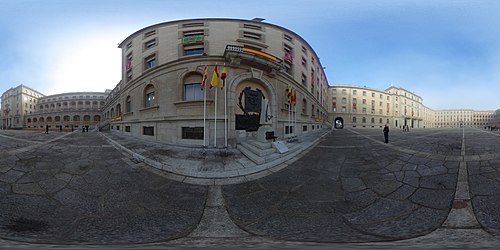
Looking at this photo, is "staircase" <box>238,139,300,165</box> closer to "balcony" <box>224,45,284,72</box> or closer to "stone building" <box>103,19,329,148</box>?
"stone building" <box>103,19,329,148</box>

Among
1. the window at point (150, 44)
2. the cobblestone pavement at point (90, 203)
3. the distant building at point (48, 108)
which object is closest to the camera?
the cobblestone pavement at point (90, 203)

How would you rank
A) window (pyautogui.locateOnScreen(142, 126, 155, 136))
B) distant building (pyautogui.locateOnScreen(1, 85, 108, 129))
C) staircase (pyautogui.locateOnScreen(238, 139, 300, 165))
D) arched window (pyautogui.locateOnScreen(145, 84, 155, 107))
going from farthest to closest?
distant building (pyautogui.locateOnScreen(1, 85, 108, 129)) < arched window (pyautogui.locateOnScreen(145, 84, 155, 107)) < window (pyautogui.locateOnScreen(142, 126, 155, 136)) < staircase (pyautogui.locateOnScreen(238, 139, 300, 165))

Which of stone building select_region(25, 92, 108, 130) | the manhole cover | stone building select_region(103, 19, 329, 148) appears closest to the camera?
the manhole cover

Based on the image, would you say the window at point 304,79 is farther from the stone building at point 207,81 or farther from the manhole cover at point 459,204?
the manhole cover at point 459,204

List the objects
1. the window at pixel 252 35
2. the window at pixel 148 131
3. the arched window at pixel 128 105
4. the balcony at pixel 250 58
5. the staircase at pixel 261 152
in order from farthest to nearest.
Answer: the arched window at pixel 128 105 < the window at pixel 252 35 < the window at pixel 148 131 < the balcony at pixel 250 58 < the staircase at pixel 261 152

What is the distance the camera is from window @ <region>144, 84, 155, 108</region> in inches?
638

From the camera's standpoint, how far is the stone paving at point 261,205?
3.88 m

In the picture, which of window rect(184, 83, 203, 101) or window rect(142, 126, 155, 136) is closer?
window rect(184, 83, 203, 101)

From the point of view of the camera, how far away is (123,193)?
5.81 meters

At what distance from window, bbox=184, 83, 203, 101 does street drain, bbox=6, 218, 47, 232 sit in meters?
10.3

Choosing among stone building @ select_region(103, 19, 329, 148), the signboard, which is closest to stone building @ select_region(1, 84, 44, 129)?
stone building @ select_region(103, 19, 329, 148)

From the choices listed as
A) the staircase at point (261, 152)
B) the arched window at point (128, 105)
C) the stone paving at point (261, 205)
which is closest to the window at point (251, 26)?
the staircase at point (261, 152)

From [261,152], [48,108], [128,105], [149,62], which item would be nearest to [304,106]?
[149,62]

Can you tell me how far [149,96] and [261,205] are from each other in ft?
48.2
